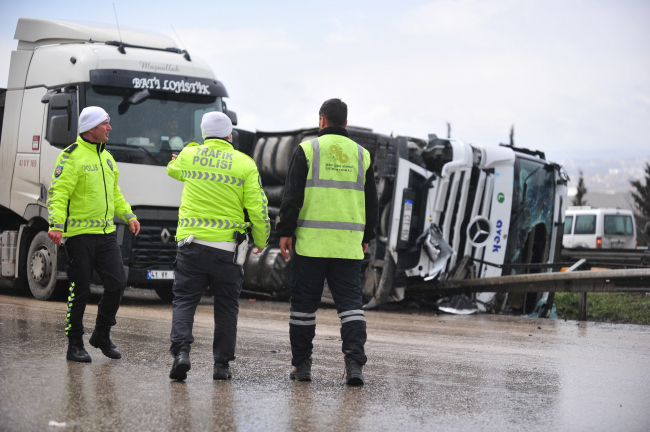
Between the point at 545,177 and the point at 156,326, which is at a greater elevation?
the point at 545,177

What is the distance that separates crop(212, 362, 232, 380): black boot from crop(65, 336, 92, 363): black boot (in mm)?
950

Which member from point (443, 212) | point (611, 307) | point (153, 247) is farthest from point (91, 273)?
point (611, 307)

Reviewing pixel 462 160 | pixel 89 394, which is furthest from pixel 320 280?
pixel 462 160

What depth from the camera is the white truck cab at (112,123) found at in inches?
398

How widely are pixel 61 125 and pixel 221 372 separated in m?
5.84

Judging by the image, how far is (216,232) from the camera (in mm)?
4820

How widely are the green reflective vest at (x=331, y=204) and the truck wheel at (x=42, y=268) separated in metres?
6.45

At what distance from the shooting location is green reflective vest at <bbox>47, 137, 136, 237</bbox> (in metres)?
5.33

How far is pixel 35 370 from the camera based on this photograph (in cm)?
474

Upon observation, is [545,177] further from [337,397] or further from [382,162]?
[337,397]

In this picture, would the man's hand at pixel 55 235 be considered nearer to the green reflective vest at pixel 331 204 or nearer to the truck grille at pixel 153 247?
the green reflective vest at pixel 331 204

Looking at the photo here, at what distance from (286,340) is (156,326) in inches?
57.9

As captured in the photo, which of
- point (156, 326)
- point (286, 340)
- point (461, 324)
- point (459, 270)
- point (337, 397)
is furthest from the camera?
point (459, 270)

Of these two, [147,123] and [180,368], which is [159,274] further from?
[180,368]
